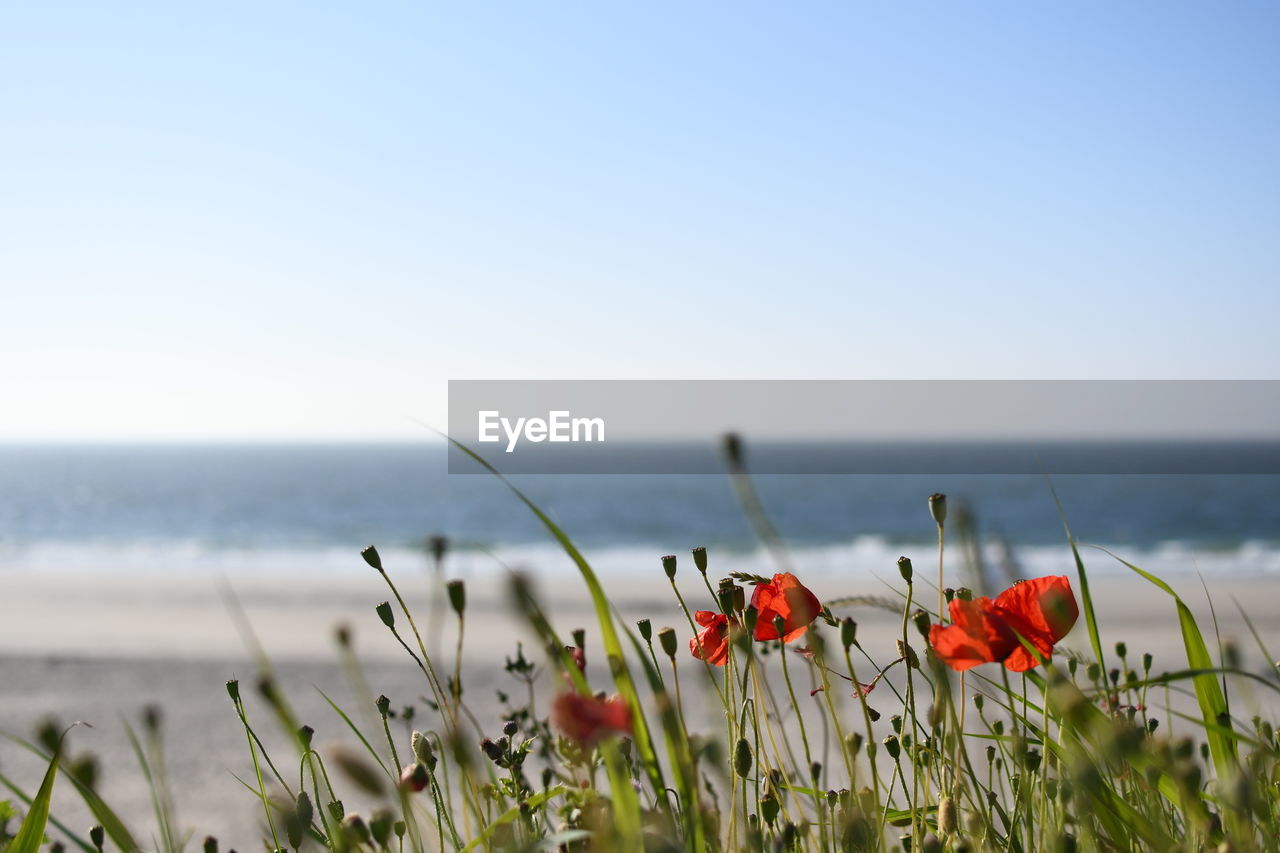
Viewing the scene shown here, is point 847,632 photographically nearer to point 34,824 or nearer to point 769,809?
point 769,809

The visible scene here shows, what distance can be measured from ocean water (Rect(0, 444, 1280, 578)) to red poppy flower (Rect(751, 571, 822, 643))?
12.0m

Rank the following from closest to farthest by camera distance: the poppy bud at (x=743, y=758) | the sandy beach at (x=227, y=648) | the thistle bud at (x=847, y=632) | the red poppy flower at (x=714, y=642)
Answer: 1. the poppy bud at (x=743, y=758)
2. the thistle bud at (x=847, y=632)
3. the red poppy flower at (x=714, y=642)
4. the sandy beach at (x=227, y=648)

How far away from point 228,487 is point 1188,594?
49.6 meters

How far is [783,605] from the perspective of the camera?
3.30 feet

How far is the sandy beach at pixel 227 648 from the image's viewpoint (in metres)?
5.25

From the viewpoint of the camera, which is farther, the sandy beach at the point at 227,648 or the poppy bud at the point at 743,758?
the sandy beach at the point at 227,648

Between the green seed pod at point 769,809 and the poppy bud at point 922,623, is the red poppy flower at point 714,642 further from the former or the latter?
the poppy bud at point 922,623

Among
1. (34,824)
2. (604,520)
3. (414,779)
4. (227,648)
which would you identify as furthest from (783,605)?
(604,520)

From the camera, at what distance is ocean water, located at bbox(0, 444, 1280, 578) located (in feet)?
70.9

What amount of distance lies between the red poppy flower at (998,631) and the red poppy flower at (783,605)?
0.12 meters

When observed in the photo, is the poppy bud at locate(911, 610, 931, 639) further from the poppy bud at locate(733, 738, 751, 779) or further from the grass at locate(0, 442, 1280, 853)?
the poppy bud at locate(733, 738, 751, 779)

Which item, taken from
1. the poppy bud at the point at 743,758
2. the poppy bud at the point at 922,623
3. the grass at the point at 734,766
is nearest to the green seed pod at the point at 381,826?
the grass at the point at 734,766

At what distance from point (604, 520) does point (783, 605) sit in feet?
113

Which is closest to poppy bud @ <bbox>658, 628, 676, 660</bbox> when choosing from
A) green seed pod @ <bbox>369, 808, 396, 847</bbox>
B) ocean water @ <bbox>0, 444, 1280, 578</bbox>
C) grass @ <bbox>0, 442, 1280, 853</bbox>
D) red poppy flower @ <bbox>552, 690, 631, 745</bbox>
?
grass @ <bbox>0, 442, 1280, 853</bbox>
